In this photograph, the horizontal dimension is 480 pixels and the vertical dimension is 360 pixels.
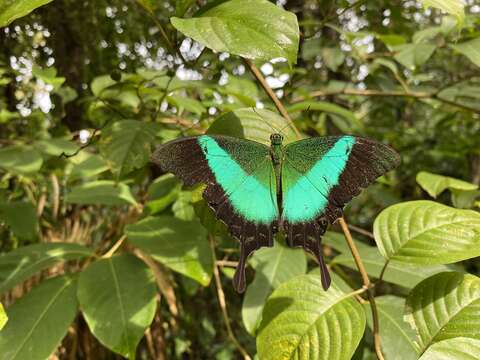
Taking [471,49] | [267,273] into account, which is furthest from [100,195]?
[471,49]

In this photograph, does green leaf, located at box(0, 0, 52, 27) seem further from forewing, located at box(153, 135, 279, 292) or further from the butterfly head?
the butterfly head

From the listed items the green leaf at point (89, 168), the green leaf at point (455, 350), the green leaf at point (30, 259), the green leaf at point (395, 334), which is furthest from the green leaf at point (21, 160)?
the green leaf at point (455, 350)

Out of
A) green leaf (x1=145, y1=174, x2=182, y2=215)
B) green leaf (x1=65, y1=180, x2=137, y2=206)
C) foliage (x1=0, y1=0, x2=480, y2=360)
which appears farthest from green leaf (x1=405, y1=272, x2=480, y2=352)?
green leaf (x1=65, y1=180, x2=137, y2=206)

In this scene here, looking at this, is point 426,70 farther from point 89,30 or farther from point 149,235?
point 149,235

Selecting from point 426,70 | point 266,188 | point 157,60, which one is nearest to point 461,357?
point 266,188

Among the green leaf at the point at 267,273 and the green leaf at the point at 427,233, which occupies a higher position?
the green leaf at the point at 427,233

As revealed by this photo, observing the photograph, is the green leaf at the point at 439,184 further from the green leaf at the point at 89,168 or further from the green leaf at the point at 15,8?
the green leaf at the point at 15,8

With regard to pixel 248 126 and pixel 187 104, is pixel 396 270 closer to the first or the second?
pixel 248 126
